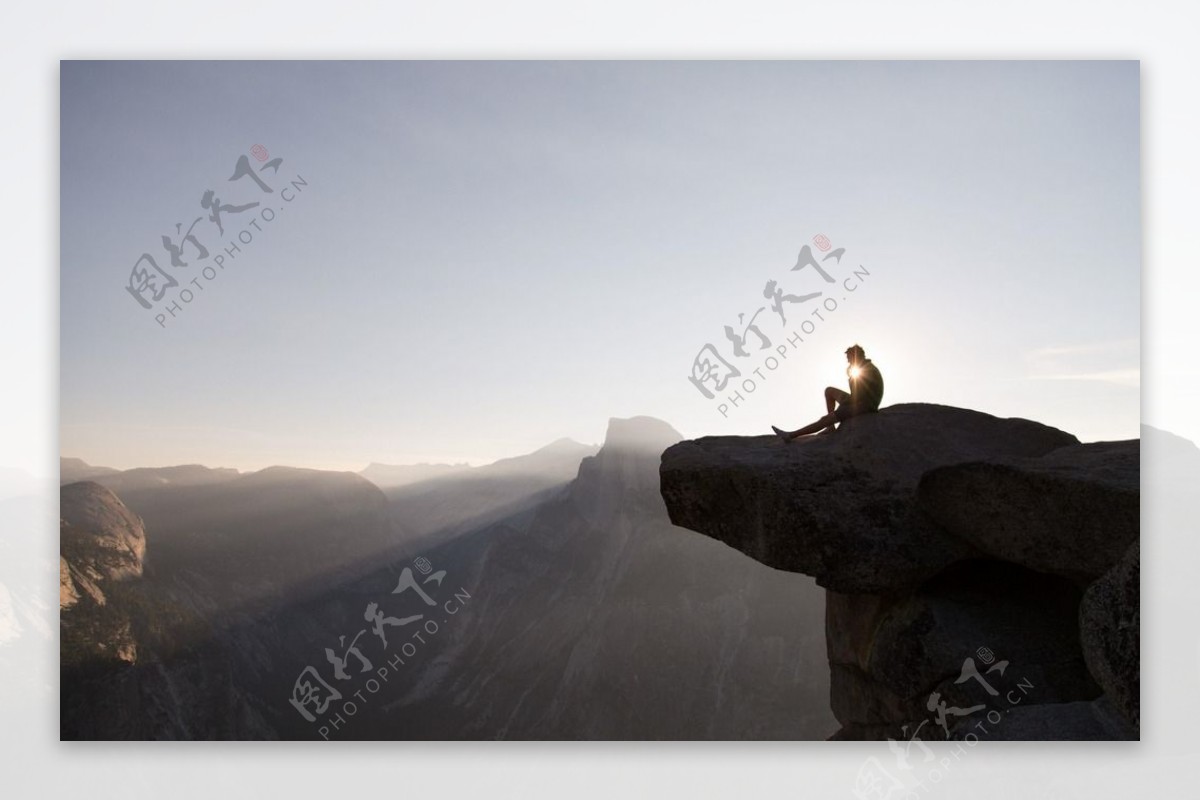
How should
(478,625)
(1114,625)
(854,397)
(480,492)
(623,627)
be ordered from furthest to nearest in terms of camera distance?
(623,627), (478,625), (480,492), (854,397), (1114,625)

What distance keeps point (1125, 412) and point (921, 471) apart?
1.67 m

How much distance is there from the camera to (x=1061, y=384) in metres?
7.03

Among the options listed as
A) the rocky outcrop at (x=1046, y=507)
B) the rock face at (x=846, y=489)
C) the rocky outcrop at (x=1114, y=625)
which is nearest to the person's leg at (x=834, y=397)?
the rock face at (x=846, y=489)

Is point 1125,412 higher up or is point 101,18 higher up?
point 101,18

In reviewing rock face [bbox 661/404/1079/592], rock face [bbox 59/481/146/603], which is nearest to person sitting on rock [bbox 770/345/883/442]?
rock face [bbox 661/404/1079/592]

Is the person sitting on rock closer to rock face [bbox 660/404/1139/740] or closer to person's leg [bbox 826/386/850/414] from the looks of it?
person's leg [bbox 826/386/850/414]

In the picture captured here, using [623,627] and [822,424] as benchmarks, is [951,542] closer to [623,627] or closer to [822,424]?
[822,424]

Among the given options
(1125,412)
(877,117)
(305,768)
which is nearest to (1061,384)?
(1125,412)

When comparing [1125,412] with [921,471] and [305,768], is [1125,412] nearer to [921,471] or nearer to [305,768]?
[921,471]

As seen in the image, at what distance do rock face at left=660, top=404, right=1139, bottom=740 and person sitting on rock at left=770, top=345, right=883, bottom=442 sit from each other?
0.14 meters

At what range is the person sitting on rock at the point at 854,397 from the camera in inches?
269

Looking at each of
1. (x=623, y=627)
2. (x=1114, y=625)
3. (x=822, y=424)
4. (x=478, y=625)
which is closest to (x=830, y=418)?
(x=822, y=424)

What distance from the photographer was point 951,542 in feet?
20.1

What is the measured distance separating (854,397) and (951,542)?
1319 millimetres
